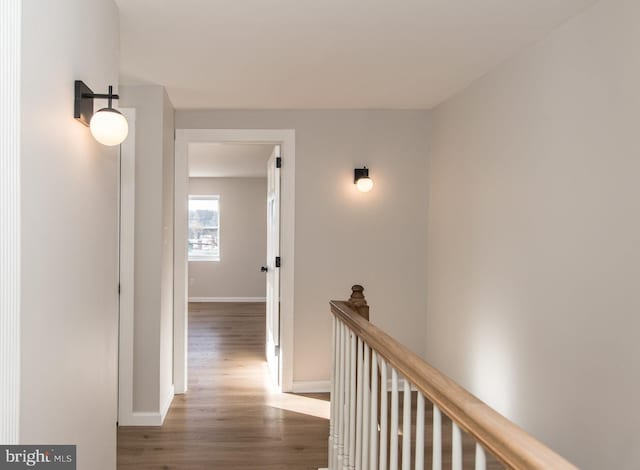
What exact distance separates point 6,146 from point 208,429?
2.68 metres

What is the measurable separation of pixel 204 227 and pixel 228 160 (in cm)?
267

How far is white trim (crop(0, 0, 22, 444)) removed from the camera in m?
1.24

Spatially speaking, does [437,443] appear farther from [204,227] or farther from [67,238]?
[204,227]

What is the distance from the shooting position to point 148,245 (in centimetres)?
352

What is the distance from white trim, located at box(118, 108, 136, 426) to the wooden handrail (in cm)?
241

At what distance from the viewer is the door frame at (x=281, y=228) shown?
4082mm

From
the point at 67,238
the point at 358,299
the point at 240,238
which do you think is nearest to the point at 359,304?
the point at 358,299

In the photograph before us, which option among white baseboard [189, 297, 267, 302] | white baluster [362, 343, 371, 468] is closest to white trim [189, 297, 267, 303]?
white baseboard [189, 297, 267, 302]

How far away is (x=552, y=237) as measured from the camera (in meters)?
2.50

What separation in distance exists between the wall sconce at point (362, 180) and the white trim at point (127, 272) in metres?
1.80

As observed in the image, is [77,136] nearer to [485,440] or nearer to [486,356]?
[485,440]

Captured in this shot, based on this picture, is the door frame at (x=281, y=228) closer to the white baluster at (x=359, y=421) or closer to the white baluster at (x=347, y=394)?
the white baluster at (x=347, y=394)

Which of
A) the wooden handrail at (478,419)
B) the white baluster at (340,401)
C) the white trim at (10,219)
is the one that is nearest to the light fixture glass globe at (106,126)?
the white trim at (10,219)

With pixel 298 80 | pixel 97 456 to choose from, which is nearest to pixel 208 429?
pixel 97 456
